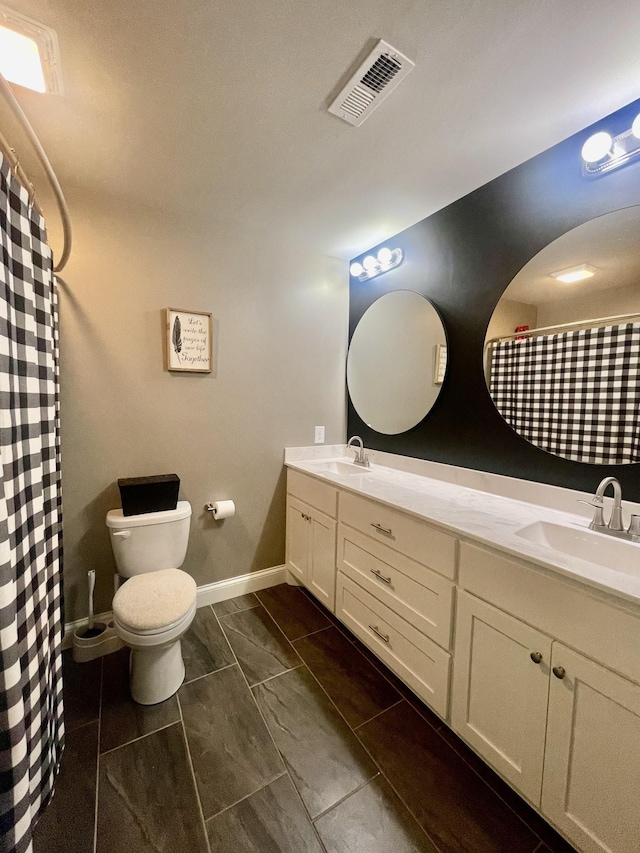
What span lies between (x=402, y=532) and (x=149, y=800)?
1221 millimetres

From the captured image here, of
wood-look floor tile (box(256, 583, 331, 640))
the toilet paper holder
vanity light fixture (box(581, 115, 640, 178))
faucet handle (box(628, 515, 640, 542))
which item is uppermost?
vanity light fixture (box(581, 115, 640, 178))

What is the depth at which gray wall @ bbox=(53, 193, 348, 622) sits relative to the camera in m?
1.74

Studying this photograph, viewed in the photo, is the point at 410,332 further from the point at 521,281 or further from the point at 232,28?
the point at 232,28

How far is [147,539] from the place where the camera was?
168 cm

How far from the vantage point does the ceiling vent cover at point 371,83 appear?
1.03m

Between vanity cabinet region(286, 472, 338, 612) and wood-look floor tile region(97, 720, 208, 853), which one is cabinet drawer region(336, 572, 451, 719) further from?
wood-look floor tile region(97, 720, 208, 853)

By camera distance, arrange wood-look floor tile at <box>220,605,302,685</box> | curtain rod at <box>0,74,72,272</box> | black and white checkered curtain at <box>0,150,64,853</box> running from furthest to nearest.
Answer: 1. wood-look floor tile at <box>220,605,302,685</box>
2. curtain rod at <box>0,74,72,272</box>
3. black and white checkered curtain at <box>0,150,64,853</box>

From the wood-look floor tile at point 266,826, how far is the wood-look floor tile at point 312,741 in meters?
0.05

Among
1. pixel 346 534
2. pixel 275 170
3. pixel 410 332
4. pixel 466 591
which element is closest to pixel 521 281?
pixel 410 332

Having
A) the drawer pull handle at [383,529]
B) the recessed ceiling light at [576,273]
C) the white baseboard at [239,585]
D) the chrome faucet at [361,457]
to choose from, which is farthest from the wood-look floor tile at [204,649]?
the recessed ceiling light at [576,273]

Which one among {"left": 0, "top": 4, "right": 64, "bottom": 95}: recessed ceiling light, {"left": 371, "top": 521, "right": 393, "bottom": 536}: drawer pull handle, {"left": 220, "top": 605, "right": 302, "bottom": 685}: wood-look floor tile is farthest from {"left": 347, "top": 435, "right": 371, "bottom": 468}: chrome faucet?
{"left": 0, "top": 4, "right": 64, "bottom": 95}: recessed ceiling light

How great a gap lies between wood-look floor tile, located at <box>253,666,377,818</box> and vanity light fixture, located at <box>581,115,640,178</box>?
2.33 m

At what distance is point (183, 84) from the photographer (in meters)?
1.12

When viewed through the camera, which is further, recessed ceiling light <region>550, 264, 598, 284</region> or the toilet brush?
the toilet brush
